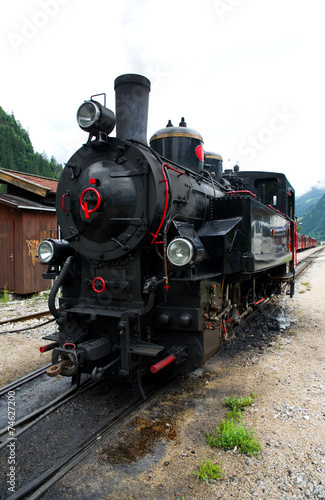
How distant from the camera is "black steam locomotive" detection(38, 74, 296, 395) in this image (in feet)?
12.8

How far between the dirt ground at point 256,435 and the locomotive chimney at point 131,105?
3443mm

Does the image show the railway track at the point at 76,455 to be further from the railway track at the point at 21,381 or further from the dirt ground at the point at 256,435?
the railway track at the point at 21,381

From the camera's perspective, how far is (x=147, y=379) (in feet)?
15.3

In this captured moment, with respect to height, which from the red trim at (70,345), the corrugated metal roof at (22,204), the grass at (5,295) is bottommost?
the grass at (5,295)

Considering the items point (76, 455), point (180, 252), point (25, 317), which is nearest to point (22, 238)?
point (25, 317)

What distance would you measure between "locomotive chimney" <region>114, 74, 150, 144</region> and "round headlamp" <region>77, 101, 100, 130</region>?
0.65 m

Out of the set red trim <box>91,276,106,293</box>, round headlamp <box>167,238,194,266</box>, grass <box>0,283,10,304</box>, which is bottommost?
grass <box>0,283,10,304</box>

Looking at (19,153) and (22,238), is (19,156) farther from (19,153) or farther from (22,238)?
(22,238)

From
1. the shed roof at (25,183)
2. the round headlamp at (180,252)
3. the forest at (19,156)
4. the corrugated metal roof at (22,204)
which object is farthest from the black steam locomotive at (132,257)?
the forest at (19,156)

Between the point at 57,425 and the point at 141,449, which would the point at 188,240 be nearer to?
the point at 141,449

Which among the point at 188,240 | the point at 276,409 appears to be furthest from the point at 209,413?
the point at 188,240

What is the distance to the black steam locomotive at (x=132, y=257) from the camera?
389 centimetres

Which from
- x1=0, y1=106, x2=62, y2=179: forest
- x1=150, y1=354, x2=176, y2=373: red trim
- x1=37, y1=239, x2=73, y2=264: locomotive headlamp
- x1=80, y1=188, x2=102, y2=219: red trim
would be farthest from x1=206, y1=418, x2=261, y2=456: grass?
x1=0, y1=106, x2=62, y2=179: forest

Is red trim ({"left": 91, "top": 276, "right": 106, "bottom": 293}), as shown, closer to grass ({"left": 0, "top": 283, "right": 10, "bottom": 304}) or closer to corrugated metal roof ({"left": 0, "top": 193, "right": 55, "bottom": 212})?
grass ({"left": 0, "top": 283, "right": 10, "bottom": 304})
